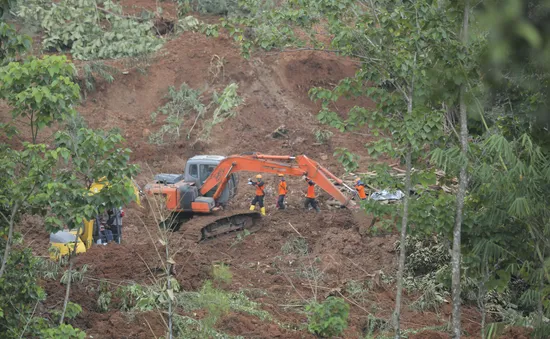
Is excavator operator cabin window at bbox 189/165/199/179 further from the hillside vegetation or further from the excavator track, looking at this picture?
the hillside vegetation

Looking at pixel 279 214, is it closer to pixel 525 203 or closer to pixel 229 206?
pixel 229 206

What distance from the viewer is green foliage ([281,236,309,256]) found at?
20.6m

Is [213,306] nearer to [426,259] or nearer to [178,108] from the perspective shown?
[426,259]

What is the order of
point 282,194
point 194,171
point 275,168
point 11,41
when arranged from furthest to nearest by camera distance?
point 282,194 → point 194,171 → point 275,168 → point 11,41

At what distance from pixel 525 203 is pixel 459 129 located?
2.17 m

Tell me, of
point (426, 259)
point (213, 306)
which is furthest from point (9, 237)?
point (426, 259)

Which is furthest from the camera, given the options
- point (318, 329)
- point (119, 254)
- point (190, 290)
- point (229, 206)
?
point (229, 206)

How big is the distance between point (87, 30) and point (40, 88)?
24.9 m

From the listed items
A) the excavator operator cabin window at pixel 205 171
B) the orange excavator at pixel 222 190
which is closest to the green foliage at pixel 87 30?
the excavator operator cabin window at pixel 205 171

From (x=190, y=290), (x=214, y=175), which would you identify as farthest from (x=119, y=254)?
(x=214, y=175)

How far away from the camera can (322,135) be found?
102 ft

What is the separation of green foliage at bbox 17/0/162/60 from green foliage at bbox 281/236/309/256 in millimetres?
15252

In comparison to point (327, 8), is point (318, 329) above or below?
below

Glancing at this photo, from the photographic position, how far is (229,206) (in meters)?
25.1
